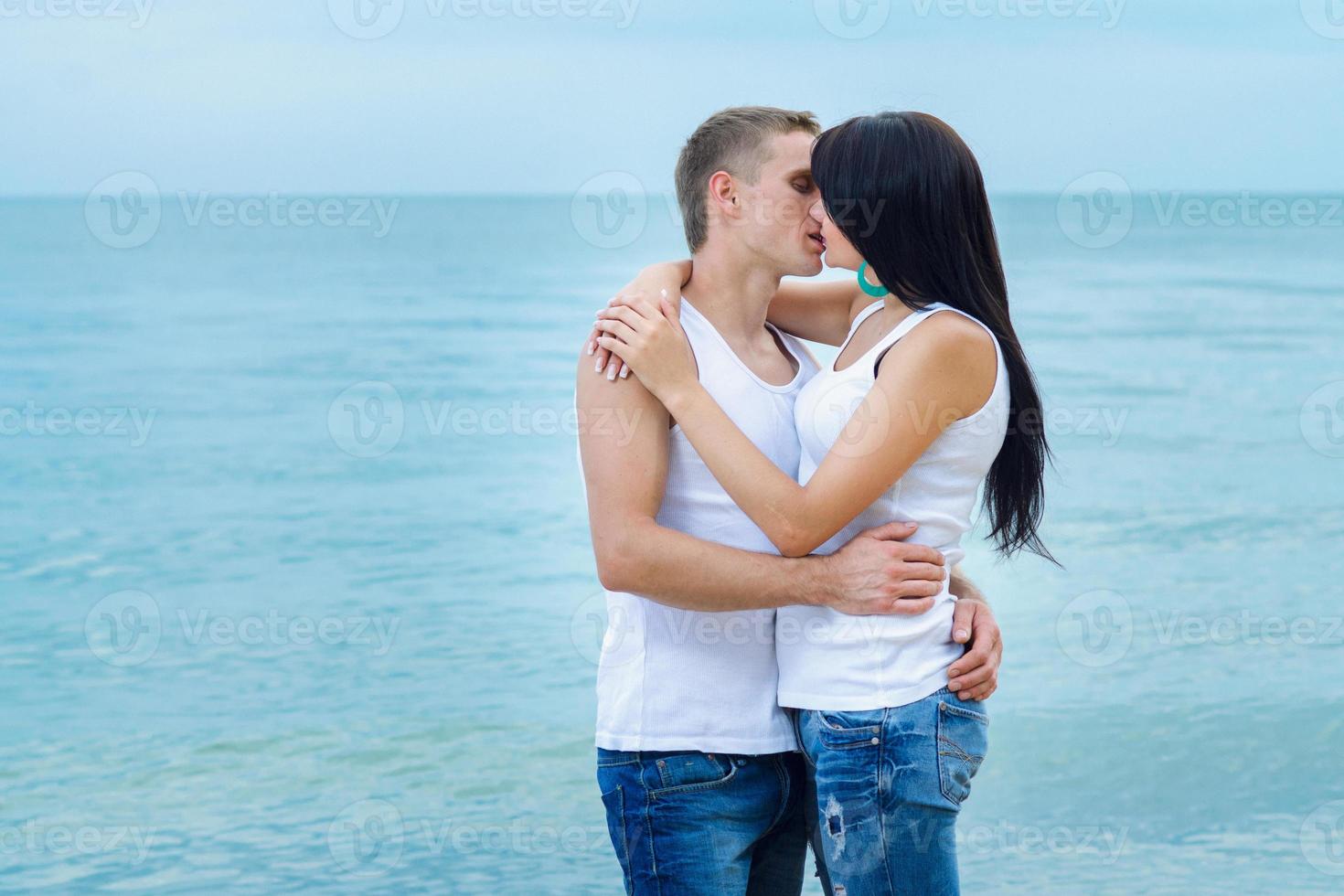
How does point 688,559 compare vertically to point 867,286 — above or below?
below

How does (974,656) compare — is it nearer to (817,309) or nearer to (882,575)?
(882,575)

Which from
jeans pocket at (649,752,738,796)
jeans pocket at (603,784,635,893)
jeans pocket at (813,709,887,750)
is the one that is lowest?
jeans pocket at (603,784,635,893)

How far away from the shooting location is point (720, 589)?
229 cm

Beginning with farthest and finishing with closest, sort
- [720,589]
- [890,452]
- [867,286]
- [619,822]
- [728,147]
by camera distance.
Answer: [728,147] < [867,286] < [619,822] < [720,589] < [890,452]

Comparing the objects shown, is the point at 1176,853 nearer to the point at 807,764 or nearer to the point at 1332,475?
the point at 807,764

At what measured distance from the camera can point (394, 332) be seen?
20.9 meters

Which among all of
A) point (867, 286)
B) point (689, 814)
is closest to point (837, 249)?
point (867, 286)

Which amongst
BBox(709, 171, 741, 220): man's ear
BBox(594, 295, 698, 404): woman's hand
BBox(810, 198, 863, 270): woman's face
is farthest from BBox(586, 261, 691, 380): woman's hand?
BBox(810, 198, 863, 270): woman's face

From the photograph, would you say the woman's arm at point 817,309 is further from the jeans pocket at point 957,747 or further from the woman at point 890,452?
the jeans pocket at point 957,747

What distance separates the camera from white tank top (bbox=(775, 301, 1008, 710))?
2271 mm

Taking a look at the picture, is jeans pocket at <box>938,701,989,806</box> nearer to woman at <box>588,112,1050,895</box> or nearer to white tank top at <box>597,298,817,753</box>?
woman at <box>588,112,1050,895</box>

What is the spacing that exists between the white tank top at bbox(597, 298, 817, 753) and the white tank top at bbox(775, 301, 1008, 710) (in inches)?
2.7

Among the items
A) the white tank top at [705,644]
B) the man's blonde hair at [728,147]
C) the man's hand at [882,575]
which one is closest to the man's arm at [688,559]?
the man's hand at [882,575]

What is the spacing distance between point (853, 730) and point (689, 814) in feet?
1.10
